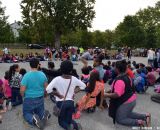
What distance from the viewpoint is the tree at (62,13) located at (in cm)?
6056

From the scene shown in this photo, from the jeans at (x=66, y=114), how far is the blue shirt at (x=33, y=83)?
0.73m

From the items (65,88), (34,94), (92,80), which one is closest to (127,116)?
(92,80)

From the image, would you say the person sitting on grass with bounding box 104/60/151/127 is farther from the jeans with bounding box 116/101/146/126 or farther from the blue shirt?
the blue shirt

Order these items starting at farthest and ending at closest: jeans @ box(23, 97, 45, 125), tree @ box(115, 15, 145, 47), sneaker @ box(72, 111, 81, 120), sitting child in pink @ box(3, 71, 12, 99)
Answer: tree @ box(115, 15, 145, 47), sitting child in pink @ box(3, 71, 12, 99), sneaker @ box(72, 111, 81, 120), jeans @ box(23, 97, 45, 125)

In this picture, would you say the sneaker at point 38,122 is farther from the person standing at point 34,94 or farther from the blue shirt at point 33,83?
the blue shirt at point 33,83

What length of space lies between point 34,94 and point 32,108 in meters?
0.37

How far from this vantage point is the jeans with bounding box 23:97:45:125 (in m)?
8.86

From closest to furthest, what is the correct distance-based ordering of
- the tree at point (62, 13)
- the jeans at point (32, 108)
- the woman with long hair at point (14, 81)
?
the jeans at point (32, 108) < the woman with long hair at point (14, 81) < the tree at point (62, 13)

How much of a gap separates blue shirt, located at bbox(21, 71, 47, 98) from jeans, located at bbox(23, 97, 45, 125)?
12 centimetres

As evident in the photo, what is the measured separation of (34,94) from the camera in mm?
8797

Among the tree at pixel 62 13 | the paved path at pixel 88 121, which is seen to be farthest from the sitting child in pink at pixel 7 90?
the tree at pixel 62 13

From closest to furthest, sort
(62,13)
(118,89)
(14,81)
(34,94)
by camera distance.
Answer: (118,89), (34,94), (14,81), (62,13)

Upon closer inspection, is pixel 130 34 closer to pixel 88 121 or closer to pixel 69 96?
pixel 88 121

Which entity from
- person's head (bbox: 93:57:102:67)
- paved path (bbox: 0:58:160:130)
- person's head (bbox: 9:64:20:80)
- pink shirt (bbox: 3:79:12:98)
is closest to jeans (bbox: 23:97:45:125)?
paved path (bbox: 0:58:160:130)
